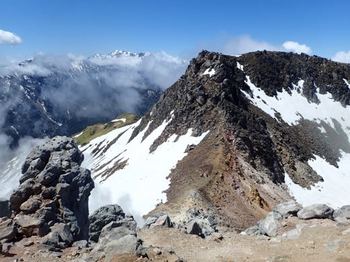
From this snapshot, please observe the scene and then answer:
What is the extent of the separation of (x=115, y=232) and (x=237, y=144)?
6098 cm

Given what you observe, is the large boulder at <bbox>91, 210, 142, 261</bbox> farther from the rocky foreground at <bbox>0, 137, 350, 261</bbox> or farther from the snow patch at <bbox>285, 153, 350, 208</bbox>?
the snow patch at <bbox>285, 153, 350, 208</bbox>

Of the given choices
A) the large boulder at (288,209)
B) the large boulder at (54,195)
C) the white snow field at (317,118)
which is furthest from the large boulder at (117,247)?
the white snow field at (317,118)

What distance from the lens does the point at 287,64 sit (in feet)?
534

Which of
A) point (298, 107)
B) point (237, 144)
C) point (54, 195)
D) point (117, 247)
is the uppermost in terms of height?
point (298, 107)

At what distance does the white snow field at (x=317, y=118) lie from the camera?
95.2 metres

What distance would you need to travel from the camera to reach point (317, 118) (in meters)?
147

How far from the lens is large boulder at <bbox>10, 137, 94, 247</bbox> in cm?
3650

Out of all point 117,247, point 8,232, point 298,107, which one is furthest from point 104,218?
point 298,107

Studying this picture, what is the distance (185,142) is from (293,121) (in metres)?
48.3

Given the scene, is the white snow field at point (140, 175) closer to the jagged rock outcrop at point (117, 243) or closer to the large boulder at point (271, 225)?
the large boulder at point (271, 225)

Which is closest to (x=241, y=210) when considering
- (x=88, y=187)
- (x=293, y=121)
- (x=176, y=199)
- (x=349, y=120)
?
(x=176, y=199)

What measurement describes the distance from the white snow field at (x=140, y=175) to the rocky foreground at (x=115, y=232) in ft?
98.2

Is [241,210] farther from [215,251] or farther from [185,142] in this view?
[215,251]

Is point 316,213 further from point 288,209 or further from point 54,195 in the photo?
point 54,195
